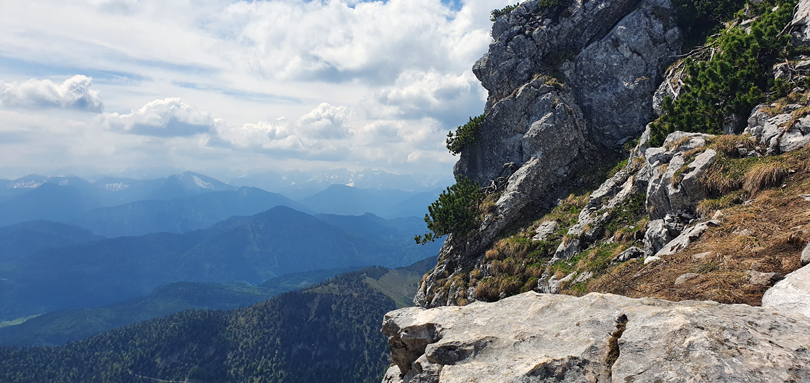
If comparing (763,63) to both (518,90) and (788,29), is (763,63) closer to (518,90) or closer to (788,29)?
(788,29)

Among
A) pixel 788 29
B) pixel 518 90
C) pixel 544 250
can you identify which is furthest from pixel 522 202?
pixel 788 29

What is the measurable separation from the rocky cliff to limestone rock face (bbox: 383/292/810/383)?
0.12ft

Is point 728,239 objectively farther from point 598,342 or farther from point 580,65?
point 580,65

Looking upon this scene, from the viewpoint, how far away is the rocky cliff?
24.1 feet

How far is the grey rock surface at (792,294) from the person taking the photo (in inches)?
295

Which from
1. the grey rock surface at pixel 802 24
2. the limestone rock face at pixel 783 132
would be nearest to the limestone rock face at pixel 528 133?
the grey rock surface at pixel 802 24

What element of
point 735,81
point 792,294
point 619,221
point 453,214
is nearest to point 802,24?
point 735,81

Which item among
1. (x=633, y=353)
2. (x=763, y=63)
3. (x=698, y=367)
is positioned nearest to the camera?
(x=698, y=367)

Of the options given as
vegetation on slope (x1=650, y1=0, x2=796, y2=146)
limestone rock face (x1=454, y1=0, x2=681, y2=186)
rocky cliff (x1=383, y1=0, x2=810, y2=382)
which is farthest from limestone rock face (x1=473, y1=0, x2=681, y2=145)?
vegetation on slope (x1=650, y1=0, x2=796, y2=146)

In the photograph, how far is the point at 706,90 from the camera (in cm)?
2669

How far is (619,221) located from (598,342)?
22658 millimetres

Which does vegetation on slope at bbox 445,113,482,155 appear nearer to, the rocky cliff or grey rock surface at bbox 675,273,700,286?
the rocky cliff

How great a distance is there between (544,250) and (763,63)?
838 inches

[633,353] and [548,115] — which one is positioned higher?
[548,115]
